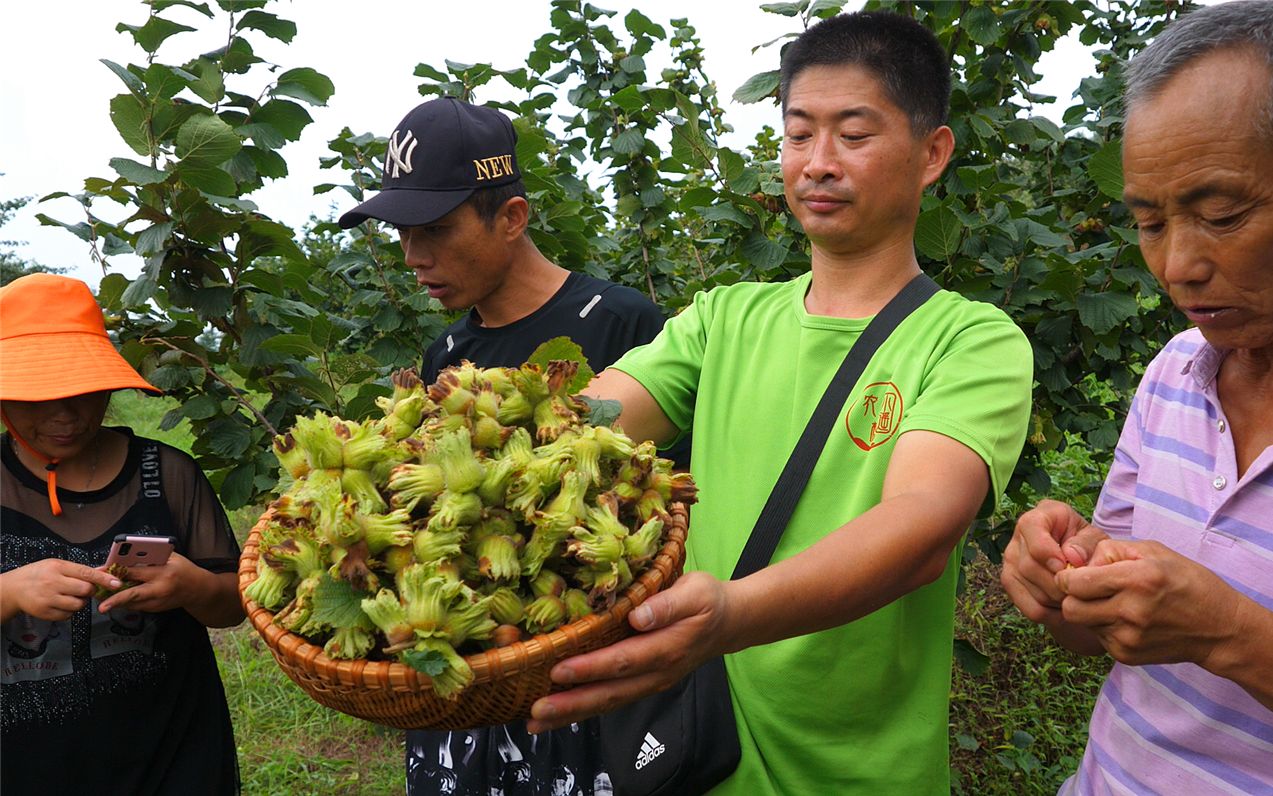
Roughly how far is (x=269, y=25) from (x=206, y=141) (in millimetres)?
634

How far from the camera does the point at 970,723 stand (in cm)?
434

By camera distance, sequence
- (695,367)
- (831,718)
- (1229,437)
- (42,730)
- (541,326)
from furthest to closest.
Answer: (541,326) < (42,730) < (695,367) < (831,718) < (1229,437)

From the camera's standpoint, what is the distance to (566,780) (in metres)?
1.92

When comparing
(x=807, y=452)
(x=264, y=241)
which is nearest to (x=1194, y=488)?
(x=807, y=452)

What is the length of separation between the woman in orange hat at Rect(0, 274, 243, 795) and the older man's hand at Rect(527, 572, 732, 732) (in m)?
1.45

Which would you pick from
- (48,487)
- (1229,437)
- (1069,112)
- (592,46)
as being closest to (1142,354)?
(1069,112)

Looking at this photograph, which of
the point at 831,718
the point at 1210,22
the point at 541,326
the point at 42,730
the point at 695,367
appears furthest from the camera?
the point at 541,326

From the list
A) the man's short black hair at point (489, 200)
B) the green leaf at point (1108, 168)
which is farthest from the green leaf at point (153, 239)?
the green leaf at point (1108, 168)

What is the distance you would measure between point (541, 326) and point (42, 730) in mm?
1704

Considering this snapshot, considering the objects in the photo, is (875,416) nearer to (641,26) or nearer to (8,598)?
(8,598)

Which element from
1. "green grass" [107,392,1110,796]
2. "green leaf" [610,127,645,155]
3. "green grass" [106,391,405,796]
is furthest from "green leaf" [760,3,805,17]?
"green grass" [106,391,405,796]

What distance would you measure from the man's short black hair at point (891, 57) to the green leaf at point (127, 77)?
1.99 meters

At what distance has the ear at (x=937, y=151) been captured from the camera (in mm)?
2080

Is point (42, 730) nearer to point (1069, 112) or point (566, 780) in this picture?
point (566, 780)
